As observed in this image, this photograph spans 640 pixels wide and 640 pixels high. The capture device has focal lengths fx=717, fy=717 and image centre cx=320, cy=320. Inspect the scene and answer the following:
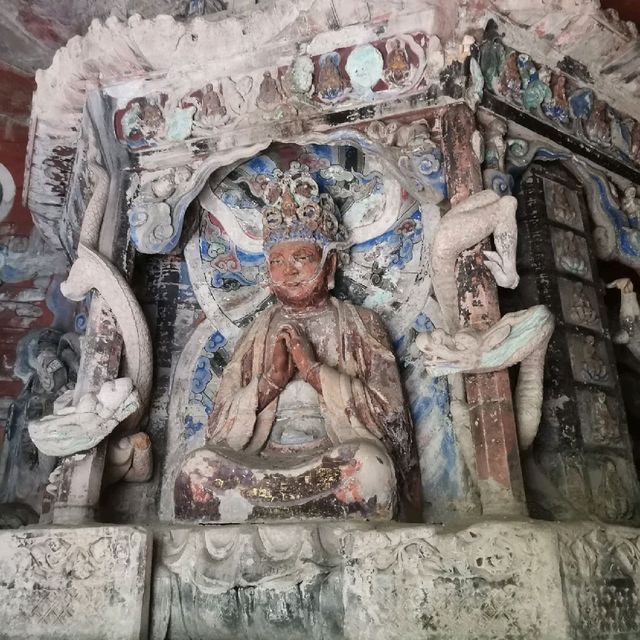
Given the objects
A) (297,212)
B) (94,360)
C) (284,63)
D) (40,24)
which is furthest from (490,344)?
(40,24)

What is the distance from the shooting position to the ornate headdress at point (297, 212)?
3.94m

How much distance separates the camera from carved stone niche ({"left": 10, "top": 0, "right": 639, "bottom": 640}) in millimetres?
2557

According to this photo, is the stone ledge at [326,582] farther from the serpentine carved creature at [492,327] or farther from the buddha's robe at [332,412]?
the serpentine carved creature at [492,327]

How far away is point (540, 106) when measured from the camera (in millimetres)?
3729

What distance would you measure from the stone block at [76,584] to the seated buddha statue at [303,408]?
42 cm

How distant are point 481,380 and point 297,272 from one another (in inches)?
50.9

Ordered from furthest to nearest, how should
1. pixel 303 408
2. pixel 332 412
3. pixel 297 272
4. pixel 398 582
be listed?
1. pixel 297 272
2. pixel 303 408
3. pixel 332 412
4. pixel 398 582

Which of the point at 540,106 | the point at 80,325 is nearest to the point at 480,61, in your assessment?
the point at 540,106

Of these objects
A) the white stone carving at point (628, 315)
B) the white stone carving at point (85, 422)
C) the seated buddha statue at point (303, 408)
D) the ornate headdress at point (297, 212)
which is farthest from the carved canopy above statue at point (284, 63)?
the white stone carving at point (628, 315)

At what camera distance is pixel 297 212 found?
3949mm

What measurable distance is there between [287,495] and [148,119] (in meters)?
2.14

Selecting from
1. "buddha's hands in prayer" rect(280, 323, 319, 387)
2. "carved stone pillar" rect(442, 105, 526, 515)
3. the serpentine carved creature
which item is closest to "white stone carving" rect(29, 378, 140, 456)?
"buddha's hands in prayer" rect(280, 323, 319, 387)

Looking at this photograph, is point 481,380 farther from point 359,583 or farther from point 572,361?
point 359,583

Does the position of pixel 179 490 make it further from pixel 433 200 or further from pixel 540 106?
pixel 540 106
